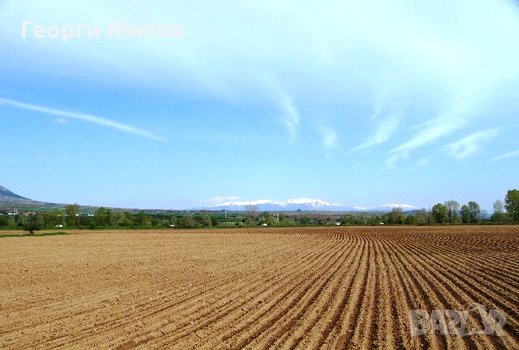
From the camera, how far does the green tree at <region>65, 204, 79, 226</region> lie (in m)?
110

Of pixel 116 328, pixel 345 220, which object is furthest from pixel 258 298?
pixel 345 220

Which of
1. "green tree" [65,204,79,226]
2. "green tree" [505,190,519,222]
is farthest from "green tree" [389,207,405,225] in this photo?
"green tree" [65,204,79,226]

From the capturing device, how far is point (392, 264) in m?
25.2

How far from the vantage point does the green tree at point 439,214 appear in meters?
126

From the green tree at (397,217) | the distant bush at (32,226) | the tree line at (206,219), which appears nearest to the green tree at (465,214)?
the tree line at (206,219)

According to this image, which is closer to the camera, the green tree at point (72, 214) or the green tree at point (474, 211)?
the green tree at point (72, 214)

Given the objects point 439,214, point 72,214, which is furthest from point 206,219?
point 439,214

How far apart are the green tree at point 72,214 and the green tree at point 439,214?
3693 inches

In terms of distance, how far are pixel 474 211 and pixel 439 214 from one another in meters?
14.8

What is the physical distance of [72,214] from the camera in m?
117

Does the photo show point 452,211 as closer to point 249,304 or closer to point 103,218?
point 103,218

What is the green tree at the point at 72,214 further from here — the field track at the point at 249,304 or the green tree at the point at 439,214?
the green tree at the point at 439,214

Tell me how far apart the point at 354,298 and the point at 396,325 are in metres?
3.58

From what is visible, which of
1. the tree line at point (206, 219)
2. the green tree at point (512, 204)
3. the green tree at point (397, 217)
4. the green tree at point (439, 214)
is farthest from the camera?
the green tree at point (397, 217)
